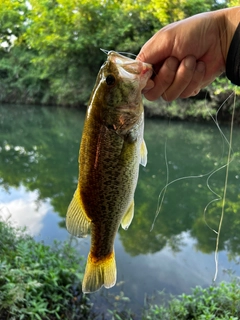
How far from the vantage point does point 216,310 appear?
10.4ft

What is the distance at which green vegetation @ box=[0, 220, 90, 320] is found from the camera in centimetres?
285

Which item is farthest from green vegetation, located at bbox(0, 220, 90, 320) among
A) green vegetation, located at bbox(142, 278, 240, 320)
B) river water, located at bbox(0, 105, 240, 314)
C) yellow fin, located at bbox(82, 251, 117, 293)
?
yellow fin, located at bbox(82, 251, 117, 293)

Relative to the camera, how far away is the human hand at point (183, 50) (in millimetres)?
1445

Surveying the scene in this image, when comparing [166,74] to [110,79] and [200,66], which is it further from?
[110,79]

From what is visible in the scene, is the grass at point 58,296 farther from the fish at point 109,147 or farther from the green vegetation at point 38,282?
the fish at point 109,147

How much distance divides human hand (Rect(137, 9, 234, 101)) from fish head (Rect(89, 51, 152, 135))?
16 centimetres

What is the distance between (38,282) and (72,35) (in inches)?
750

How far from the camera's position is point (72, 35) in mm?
20016

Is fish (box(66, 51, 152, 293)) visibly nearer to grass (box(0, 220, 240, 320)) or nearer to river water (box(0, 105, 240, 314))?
river water (box(0, 105, 240, 314))

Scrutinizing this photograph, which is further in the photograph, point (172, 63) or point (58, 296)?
point (58, 296)

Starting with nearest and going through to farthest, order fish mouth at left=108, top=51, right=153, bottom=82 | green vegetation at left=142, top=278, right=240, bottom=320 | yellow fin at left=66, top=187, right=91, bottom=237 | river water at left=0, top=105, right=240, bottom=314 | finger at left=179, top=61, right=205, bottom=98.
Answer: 1. fish mouth at left=108, top=51, right=153, bottom=82
2. yellow fin at left=66, top=187, right=91, bottom=237
3. finger at left=179, top=61, right=205, bottom=98
4. green vegetation at left=142, top=278, right=240, bottom=320
5. river water at left=0, top=105, right=240, bottom=314

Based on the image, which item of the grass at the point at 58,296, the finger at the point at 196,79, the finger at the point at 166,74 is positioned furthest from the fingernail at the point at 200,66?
the grass at the point at 58,296

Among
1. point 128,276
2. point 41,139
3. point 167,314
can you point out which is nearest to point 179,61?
point 167,314

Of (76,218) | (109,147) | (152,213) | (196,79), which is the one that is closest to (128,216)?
(76,218)
